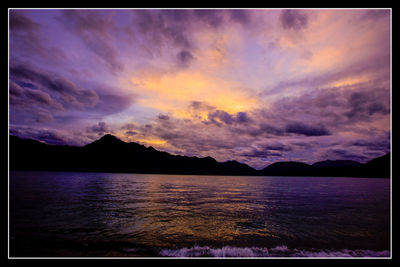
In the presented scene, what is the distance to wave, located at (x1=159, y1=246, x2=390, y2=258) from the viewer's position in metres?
10.3

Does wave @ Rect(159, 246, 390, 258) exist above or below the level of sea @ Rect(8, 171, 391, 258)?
below

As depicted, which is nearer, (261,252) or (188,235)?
(261,252)

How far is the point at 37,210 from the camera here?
19.0 metres

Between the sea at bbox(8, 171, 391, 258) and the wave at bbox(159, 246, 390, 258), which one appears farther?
the sea at bbox(8, 171, 391, 258)

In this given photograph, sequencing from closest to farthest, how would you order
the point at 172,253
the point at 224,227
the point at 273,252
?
the point at 172,253 → the point at 273,252 → the point at 224,227

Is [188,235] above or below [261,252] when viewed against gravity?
above

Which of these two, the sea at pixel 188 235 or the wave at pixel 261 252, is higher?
the sea at pixel 188 235

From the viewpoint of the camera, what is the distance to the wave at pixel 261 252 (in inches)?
406

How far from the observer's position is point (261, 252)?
1081 centimetres

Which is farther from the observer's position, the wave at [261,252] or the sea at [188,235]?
the sea at [188,235]
